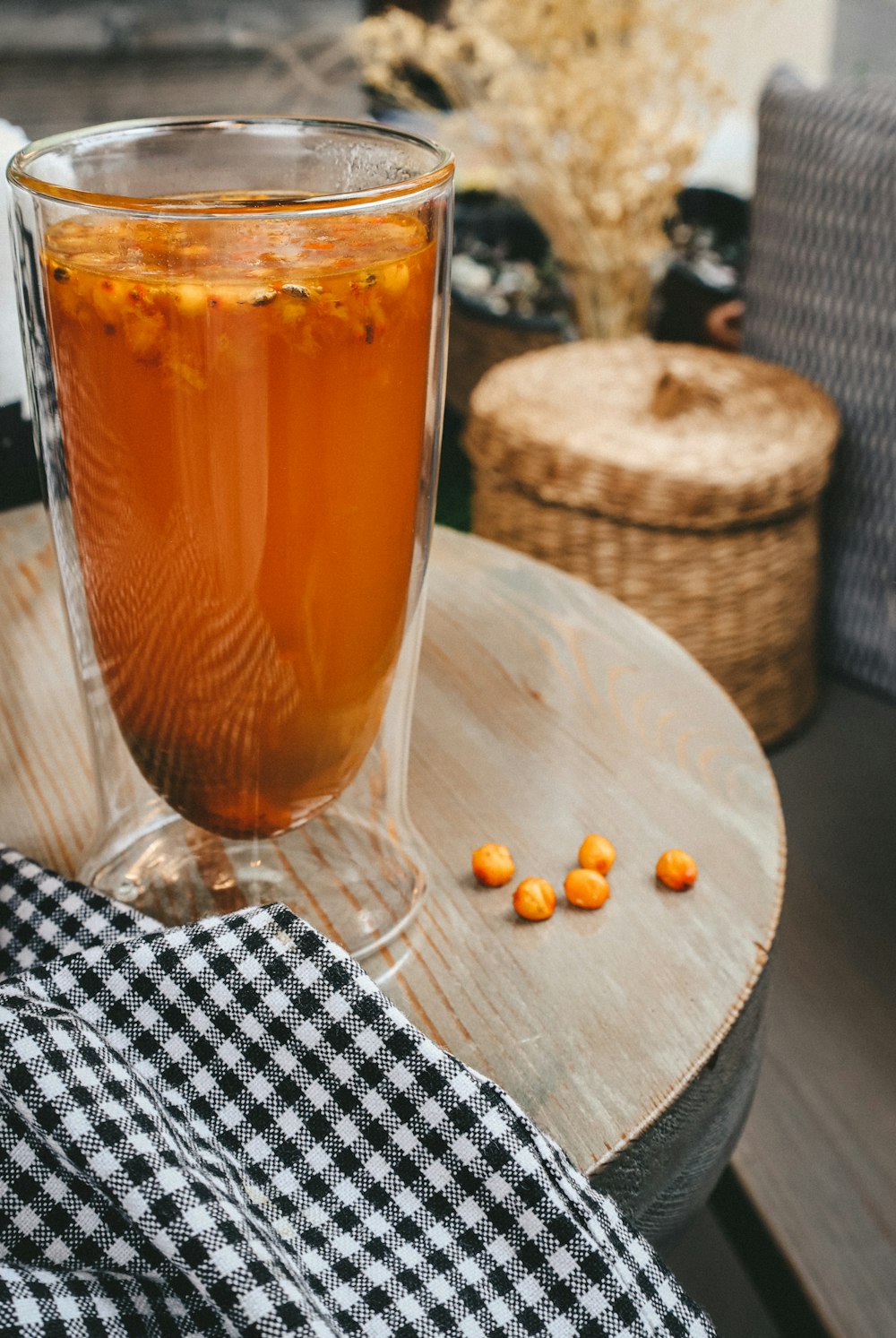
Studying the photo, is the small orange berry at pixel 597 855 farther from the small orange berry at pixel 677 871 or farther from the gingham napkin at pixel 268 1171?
the gingham napkin at pixel 268 1171

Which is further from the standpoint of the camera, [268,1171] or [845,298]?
[845,298]

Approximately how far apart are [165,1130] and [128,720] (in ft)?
0.65

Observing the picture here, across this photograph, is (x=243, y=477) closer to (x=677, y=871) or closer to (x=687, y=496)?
(x=677, y=871)

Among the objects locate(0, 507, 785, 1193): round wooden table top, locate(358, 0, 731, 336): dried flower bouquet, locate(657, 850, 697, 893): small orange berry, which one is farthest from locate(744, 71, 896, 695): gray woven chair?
locate(657, 850, 697, 893): small orange berry

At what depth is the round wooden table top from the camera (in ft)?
1.64

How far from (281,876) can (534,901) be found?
0.44 feet

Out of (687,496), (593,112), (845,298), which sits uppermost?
(593,112)

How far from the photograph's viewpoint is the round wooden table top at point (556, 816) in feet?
1.64

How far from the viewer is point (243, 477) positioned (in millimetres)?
447

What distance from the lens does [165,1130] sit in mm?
408

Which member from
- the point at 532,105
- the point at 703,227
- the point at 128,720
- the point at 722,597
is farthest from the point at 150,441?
the point at 703,227

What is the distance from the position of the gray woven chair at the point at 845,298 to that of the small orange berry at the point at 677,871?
1060 mm

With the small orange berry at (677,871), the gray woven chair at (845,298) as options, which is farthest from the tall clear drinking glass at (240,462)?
the gray woven chair at (845,298)

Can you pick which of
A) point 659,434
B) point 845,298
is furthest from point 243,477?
point 845,298
